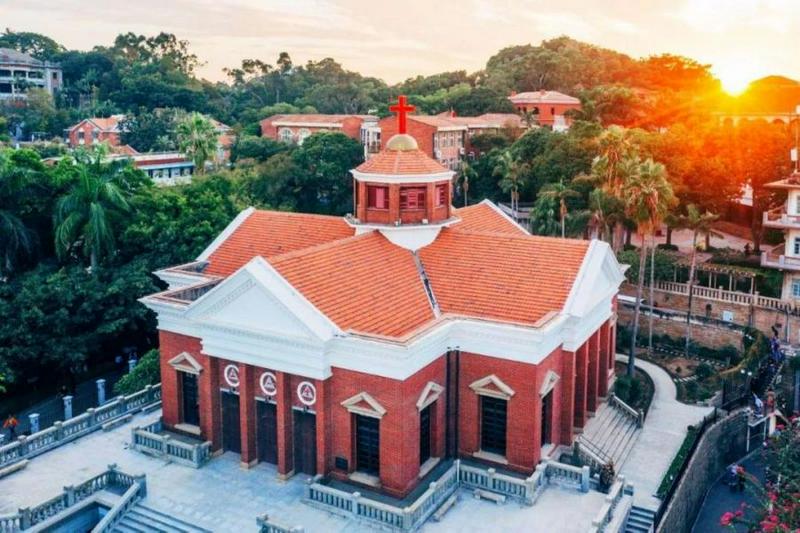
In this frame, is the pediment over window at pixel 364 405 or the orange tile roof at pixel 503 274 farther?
the orange tile roof at pixel 503 274

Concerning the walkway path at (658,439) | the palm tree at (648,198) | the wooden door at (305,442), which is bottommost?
the walkway path at (658,439)

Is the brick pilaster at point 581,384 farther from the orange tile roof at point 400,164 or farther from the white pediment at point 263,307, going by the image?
the white pediment at point 263,307

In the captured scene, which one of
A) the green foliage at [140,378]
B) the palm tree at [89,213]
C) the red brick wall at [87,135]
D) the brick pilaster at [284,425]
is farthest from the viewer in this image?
the red brick wall at [87,135]

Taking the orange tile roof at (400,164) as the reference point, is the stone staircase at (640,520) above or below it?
below

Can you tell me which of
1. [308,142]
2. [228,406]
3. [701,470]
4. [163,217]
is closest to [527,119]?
[308,142]

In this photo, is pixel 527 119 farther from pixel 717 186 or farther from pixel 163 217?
pixel 163 217

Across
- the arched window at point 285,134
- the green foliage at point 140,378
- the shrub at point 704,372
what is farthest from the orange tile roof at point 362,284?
the arched window at point 285,134

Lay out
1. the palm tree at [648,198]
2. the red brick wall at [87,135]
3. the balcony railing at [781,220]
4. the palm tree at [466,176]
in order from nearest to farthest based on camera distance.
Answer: the palm tree at [648,198] → the balcony railing at [781,220] → the palm tree at [466,176] → the red brick wall at [87,135]

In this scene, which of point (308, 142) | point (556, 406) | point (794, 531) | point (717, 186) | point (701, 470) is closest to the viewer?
point (794, 531)
